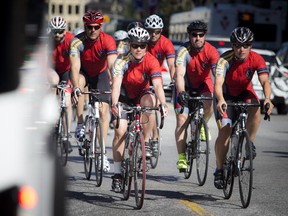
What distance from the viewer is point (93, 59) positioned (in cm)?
1316

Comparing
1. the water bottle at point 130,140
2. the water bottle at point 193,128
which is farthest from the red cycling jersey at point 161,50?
the water bottle at point 130,140

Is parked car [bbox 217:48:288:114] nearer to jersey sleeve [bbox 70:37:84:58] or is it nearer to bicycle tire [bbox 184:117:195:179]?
jersey sleeve [bbox 70:37:84:58]

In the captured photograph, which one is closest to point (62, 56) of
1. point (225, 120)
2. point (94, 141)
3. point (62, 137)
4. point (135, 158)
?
point (62, 137)

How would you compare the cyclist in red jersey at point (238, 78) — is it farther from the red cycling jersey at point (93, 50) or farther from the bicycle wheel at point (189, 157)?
the red cycling jersey at point (93, 50)

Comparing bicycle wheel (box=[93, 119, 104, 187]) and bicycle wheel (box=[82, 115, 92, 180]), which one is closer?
bicycle wheel (box=[93, 119, 104, 187])

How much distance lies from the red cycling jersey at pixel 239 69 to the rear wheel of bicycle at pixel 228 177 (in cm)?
81

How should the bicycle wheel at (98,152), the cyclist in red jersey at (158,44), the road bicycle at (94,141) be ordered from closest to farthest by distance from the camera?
the bicycle wheel at (98,152) → the road bicycle at (94,141) → the cyclist in red jersey at (158,44)

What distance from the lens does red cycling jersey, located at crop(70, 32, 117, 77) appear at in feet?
42.6

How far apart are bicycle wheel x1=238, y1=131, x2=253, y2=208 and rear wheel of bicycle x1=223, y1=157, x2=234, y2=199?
0.30m

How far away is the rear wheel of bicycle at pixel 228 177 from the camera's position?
10.0m

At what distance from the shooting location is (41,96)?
3227 millimetres

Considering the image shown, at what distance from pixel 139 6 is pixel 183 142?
160 ft

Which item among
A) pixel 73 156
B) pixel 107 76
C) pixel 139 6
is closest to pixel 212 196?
pixel 107 76

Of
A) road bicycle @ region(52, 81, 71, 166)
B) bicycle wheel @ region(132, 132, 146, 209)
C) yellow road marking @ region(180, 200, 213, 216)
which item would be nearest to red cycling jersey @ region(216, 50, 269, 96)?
bicycle wheel @ region(132, 132, 146, 209)
